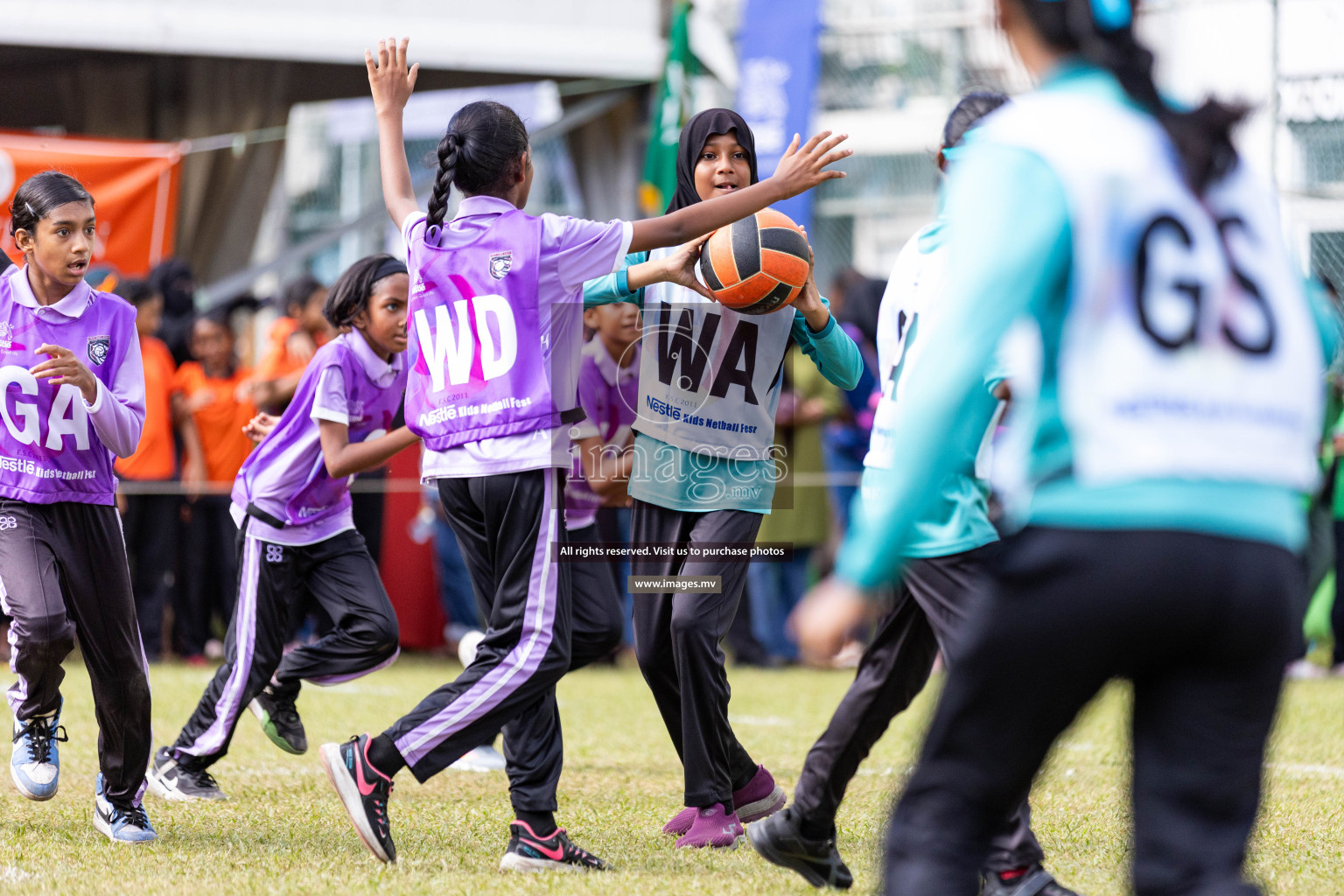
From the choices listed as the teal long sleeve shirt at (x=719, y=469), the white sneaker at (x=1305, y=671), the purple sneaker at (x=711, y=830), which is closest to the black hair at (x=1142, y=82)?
the teal long sleeve shirt at (x=719, y=469)

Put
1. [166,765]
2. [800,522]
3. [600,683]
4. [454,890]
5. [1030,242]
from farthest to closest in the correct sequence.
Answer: [800,522], [600,683], [166,765], [454,890], [1030,242]

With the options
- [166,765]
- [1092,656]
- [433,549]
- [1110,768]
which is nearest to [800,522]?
[433,549]

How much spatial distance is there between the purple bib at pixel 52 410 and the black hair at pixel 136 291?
238 inches

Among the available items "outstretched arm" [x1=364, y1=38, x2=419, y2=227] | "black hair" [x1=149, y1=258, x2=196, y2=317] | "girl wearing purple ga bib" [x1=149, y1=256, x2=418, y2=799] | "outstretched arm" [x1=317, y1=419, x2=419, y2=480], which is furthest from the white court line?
"black hair" [x1=149, y1=258, x2=196, y2=317]

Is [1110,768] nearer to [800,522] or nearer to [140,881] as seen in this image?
[140,881]

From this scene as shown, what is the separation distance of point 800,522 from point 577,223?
7055mm

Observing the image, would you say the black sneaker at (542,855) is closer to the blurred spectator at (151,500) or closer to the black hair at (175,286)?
the blurred spectator at (151,500)

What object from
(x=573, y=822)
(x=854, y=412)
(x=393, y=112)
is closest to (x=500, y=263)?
(x=393, y=112)

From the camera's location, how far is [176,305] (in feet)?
37.7

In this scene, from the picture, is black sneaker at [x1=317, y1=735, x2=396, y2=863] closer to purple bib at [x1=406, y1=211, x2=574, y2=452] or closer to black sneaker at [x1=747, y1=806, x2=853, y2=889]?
purple bib at [x1=406, y1=211, x2=574, y2=452]

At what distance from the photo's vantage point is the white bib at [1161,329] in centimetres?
210

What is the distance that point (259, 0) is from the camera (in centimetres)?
1309

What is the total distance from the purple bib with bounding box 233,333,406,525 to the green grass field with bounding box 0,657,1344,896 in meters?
1.10

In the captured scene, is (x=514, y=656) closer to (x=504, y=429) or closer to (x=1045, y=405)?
(x=504, y=429)
